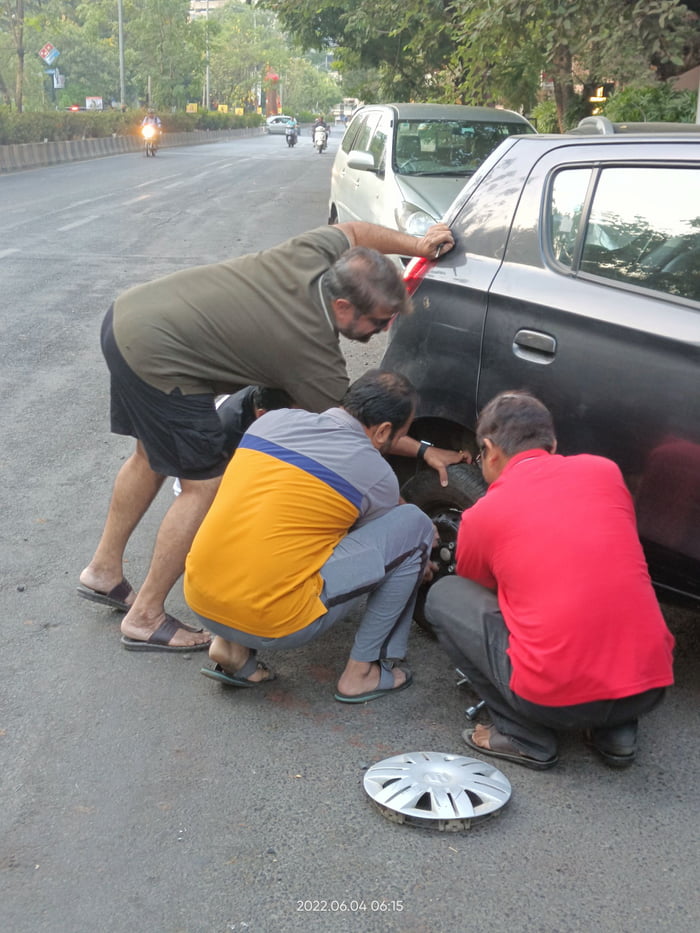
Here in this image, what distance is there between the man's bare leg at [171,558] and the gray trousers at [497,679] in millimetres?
970

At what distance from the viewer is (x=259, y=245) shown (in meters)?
14.2

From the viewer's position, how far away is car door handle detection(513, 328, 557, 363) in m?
3.36

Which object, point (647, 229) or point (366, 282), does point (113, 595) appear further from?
point (647, 229)

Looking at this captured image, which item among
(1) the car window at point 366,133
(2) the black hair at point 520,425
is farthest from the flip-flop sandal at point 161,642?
(1) the car window at point 366,133

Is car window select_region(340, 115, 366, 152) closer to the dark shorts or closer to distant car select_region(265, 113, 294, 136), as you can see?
the dark shorts

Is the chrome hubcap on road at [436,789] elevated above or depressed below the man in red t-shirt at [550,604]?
below

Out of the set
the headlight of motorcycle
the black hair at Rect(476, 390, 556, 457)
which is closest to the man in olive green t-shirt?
the black hair at Rect(476, 390, 556, 457)

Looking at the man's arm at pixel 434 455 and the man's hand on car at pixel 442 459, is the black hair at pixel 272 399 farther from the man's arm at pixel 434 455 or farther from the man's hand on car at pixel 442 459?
the man's hand on car at pixel 442 459

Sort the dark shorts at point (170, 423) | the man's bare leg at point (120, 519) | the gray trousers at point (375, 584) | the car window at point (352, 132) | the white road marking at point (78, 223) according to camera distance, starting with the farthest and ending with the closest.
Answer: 1. the white road marking at point (78, 223)
2. the car window at point (352, 132)
3. the man's bare leg at point (120, 519)
4. the dark shorts at point (170, 423)
5. the gray trousers at point (375, 584)

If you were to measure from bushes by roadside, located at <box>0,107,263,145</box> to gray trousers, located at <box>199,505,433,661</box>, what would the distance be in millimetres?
32289

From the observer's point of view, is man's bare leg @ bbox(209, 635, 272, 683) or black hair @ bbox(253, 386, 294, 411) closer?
man's bare leg @ bbox(209, 635, 272, 683)

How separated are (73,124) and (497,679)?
4213 centimetres

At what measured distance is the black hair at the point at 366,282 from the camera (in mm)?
3410

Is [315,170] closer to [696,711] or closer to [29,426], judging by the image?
[29,426]
